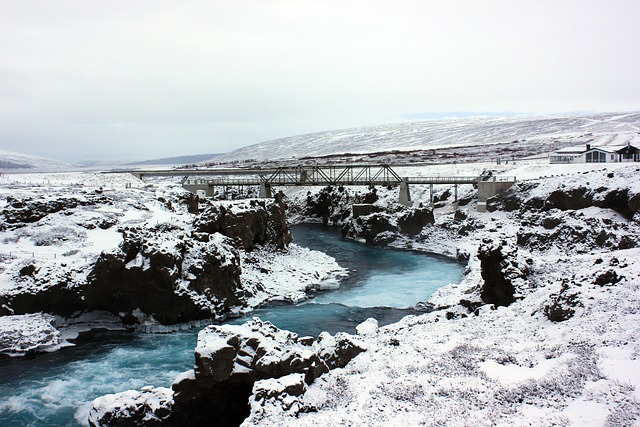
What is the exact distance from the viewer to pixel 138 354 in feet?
76.4

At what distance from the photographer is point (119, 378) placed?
2045 centimetres

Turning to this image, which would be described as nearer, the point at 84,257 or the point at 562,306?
the point at 562,306

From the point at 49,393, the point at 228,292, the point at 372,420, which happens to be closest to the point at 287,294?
the point at 228,292

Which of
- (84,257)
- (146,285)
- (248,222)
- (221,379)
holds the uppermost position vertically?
(248,222)

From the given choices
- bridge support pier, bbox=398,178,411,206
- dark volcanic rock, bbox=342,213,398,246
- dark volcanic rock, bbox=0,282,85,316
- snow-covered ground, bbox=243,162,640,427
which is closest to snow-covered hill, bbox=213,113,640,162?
bridge support pier, bbox=398,178,411,206

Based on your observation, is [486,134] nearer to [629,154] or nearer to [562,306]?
[629,154]

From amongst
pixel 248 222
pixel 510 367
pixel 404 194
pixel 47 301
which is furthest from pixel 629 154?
pixel 47 301

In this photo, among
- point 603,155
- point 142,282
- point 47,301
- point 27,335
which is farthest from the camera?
point 603,155

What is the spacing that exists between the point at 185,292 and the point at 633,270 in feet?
73.6

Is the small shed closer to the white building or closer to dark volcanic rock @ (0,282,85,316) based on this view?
the white building

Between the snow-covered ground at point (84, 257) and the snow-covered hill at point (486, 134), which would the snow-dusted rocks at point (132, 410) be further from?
the snow-covered hill at point (486, 134)

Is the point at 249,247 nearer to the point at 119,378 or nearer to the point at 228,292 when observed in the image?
the point at 228,292

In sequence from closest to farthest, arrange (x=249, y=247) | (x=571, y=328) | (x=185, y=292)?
(x=571, y=328) → (x=185, y=292) → (x=249, y=247)

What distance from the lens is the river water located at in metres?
18.3
